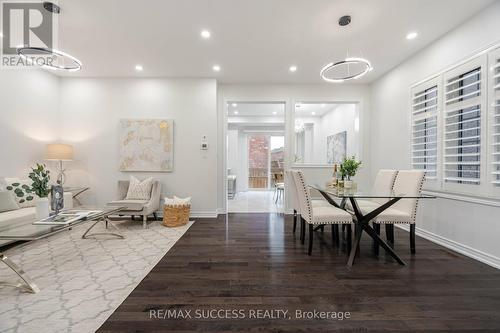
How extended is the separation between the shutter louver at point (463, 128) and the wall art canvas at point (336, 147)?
2.89 metres

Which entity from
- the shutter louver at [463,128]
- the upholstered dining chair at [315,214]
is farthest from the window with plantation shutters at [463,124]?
the upholstered dining chair at [315,214]

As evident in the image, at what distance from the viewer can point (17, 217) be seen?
2.88 meters

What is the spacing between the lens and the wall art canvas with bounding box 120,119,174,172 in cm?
464

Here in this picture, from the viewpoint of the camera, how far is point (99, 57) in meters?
3.82

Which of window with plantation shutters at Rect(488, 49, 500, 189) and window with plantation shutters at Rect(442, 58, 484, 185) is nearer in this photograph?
window with plantation shutters at Rect(488, 49, 500, 189)

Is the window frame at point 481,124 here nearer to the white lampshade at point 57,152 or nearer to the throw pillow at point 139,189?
the throw pillow at point 139,189

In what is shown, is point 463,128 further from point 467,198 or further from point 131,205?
point 131,205

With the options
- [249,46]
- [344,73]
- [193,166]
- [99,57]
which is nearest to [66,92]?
[99,57]

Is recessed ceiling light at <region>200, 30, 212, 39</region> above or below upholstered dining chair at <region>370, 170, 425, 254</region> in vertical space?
above

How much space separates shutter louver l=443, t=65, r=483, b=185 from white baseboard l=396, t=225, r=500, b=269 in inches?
A: 33.0

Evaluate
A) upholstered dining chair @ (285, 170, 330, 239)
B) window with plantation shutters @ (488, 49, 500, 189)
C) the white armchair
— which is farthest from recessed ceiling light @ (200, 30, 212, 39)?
window with plantation shutters @ (488, 49, 500, 189)

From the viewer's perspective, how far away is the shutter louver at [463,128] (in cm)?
A: 264

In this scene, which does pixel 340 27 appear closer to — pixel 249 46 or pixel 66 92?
pixel 249 46

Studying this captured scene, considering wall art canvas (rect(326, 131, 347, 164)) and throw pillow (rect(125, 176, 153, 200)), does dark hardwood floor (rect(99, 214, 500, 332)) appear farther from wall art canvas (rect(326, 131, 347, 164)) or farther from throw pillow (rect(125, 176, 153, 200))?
wall art canvas (rect(326, 131, 347, 164))
